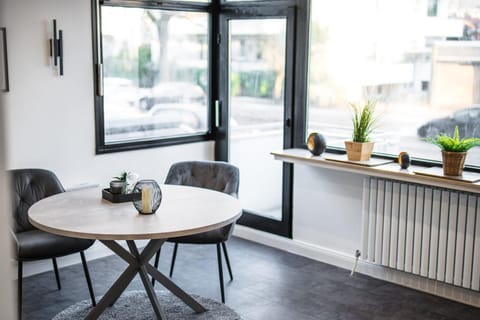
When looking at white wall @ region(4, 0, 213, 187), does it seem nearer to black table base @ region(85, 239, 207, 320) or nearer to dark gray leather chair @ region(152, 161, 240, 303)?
dark gray leather chair @ region(152, 161, 240, 303)

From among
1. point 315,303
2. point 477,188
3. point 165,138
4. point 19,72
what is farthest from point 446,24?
point 19,72

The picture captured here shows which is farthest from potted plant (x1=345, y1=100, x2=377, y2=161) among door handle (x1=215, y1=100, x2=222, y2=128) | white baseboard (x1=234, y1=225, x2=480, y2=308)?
door handle (x1=215, y1=100, x2=222, y2=128)

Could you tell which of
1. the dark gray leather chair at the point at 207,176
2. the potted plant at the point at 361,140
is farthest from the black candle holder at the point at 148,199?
the potted plant at the point at 361,140

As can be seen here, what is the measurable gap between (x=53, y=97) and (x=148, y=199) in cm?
163

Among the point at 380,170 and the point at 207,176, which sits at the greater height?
the point at 380,170

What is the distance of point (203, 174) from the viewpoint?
4.52 m

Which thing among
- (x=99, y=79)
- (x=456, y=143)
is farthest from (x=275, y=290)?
(x=99, y=79)

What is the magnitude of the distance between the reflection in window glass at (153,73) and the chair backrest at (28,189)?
0.87m

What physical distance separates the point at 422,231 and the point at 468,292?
0.50 m

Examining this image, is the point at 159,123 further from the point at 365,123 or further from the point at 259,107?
the point at 365,123

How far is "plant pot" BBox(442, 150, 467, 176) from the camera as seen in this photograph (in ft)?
12.7

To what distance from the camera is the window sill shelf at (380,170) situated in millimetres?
3773

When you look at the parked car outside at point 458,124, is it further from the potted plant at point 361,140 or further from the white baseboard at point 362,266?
the white baseboard at point 362,266

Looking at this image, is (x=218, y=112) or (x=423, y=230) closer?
(x=423, y=230)
